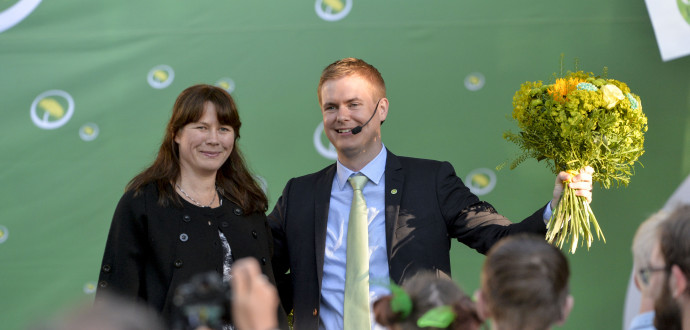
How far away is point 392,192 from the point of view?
3.21m

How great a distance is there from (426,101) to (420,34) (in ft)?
1.09

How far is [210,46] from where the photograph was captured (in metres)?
4.07

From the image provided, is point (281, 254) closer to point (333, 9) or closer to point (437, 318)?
point (333, 9)

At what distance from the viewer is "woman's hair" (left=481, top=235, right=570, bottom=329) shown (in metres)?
1.79

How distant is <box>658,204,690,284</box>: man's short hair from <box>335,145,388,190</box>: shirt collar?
4.79ft

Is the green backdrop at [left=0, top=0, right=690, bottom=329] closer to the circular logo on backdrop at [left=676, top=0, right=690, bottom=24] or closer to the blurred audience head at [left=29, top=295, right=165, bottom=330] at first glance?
the circular logo on backdrop at [left=676, top=0, right=690, bottom=24]

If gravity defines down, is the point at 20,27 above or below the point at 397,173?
above

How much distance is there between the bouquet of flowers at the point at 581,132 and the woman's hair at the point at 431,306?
1057mm

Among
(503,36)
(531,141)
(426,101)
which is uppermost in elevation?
(503,36)

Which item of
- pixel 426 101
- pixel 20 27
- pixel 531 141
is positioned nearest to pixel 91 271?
pixel 20 27

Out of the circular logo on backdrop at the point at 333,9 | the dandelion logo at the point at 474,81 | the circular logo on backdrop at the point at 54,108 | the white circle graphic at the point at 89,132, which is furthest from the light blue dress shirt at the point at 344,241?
the circular logo on backdrop at the point at 54,108

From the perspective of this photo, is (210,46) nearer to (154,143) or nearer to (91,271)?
(154,143)

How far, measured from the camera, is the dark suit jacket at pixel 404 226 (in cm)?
310

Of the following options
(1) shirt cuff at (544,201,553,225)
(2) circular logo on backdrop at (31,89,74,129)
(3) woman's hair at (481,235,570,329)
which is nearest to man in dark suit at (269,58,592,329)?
(1) shirt cuff at (544,201,553,225)
